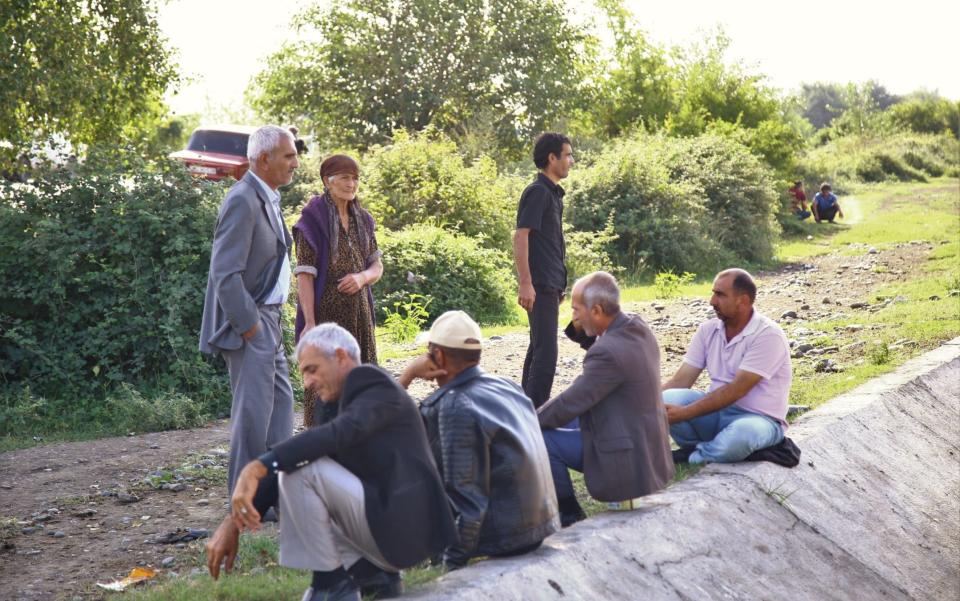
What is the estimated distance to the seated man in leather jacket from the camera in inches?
182

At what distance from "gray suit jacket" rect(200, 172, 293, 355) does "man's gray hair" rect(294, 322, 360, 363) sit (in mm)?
1196

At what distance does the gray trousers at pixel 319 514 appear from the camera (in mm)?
4098

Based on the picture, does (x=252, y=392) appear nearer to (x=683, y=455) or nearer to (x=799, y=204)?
(x=683, y=455)

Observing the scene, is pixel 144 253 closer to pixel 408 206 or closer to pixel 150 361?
pixel 150 361

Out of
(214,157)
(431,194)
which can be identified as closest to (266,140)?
(431,194)

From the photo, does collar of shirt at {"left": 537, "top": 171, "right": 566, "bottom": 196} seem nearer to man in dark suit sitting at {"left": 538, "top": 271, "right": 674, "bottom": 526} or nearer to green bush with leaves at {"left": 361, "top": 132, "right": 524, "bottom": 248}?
man in dark suit sitting at {"left": 538, "top": 271, "right": 674, "bottom": 526}

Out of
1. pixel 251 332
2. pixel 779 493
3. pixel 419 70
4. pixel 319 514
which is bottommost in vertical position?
pixel 779 493

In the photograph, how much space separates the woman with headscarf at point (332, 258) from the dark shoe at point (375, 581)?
1.99 m

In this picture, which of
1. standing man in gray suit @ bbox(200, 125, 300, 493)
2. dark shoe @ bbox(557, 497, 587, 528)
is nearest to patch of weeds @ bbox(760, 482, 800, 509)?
dark shoe @ bbox(557, 497, 587, 528)

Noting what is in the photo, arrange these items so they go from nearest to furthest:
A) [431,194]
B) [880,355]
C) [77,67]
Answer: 1. [880,355]
2. [77,67]
3. [431,194]

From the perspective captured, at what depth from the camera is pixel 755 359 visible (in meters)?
6.48

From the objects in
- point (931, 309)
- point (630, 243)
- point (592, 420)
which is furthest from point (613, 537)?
point (630, 243)

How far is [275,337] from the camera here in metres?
5.83

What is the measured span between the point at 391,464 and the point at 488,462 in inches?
22.8
